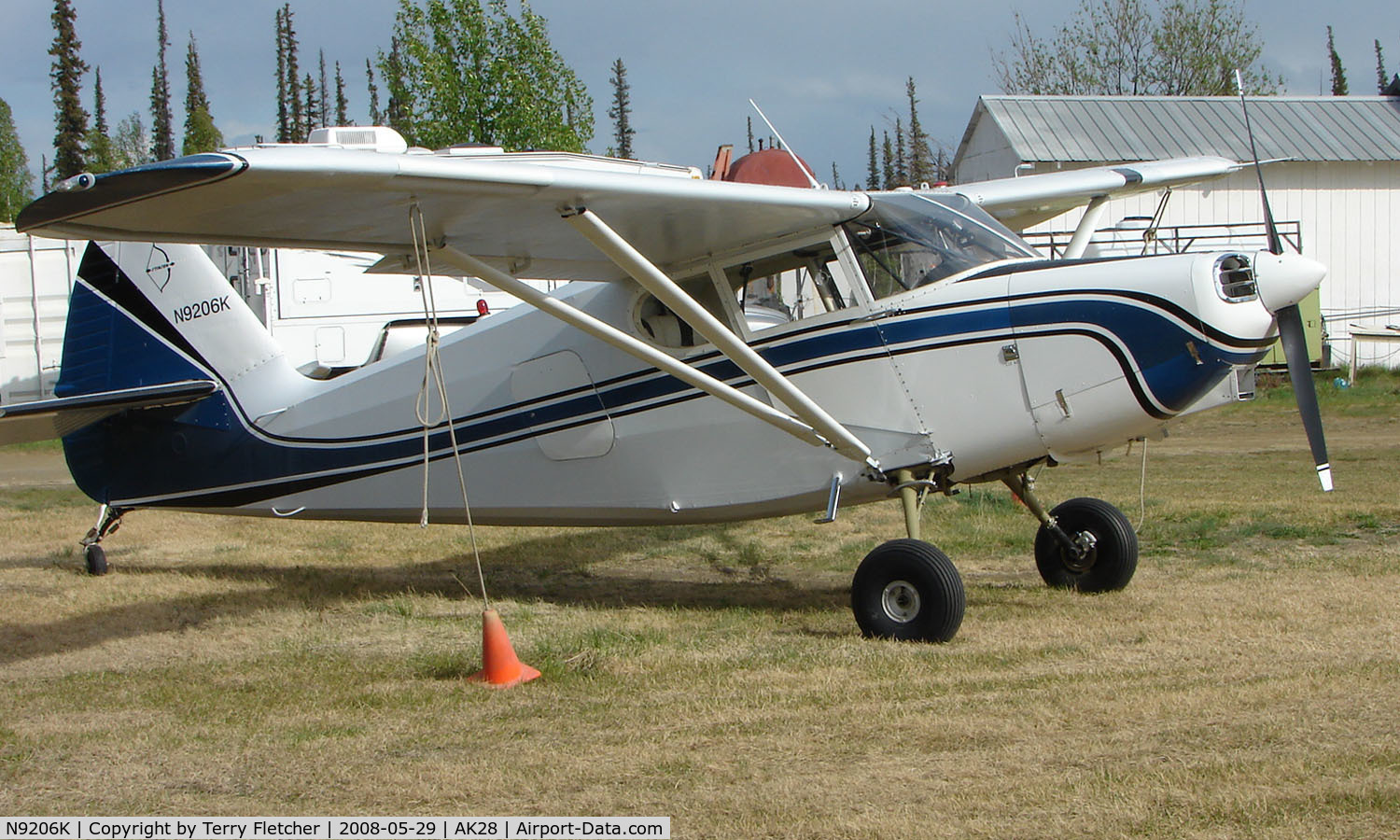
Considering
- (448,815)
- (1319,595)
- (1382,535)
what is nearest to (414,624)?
(448,815)

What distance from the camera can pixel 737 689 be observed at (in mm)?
5375

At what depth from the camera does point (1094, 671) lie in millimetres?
5402

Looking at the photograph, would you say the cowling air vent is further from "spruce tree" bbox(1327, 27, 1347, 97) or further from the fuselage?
"spruce tree" bbox(1327, 27, 1347, 97)

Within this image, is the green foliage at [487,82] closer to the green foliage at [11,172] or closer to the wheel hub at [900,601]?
the wheel hub at [900,601]

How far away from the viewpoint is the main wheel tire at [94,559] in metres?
9.20

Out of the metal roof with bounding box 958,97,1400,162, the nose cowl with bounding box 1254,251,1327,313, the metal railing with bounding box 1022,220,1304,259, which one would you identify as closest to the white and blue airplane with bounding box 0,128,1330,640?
the nose cowl with bounding box 1254,251,1327,313

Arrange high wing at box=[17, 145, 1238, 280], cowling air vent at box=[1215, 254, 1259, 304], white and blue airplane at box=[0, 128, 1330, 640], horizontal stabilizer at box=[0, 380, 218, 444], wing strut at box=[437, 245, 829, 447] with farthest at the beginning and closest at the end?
horizontal stabilizer at box=[0, 380, 218, 444], wing strut at box=[437, 245, 829, 447], cowling air vent at box=[1215, 254, 1259, 304], white and blue airplane at box=[0, 128, 1330, 640], high wing at box=[17, 145, 1238, 280]

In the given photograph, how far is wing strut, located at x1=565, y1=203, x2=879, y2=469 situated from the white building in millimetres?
20107

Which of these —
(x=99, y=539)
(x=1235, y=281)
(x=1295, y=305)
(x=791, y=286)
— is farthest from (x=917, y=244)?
(x=99, y=539)

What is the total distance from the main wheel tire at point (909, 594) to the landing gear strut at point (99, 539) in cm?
588

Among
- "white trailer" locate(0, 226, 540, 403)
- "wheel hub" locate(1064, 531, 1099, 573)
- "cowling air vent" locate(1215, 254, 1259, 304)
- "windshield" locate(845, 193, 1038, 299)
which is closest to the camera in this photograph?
"cowling air vent" locate(1215, 254, 1259, 304)

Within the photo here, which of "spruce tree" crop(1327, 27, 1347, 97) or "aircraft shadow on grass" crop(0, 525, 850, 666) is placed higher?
"spruce tree" crop(1327, 27, 1347, 97)

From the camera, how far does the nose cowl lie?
5.97 metres
